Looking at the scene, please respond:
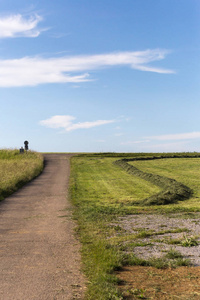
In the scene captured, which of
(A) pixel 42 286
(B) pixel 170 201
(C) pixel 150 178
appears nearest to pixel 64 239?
(A) pixel 42 286

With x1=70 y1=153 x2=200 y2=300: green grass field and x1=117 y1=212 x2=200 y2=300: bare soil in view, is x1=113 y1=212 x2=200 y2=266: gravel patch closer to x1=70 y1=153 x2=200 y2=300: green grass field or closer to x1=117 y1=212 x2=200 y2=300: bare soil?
x1=117 y1=212 x2=200 y2=300: bare soil

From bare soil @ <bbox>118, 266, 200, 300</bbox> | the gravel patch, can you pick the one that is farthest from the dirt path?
the gravel patch

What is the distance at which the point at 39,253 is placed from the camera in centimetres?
716

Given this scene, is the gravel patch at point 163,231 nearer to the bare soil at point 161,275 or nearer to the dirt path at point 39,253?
the bare soil at point 161,275

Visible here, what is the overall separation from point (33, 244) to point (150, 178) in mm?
14880

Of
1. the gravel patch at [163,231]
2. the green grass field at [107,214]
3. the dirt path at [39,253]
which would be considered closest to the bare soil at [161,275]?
the gravel patch at [163,231]

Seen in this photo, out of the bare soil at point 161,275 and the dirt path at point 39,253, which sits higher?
the bare soil at point 161,275

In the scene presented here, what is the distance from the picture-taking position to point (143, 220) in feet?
34.0

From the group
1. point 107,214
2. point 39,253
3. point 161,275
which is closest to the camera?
point 161,275

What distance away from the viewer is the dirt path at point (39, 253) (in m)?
5.16

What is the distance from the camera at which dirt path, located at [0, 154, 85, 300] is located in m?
5.16

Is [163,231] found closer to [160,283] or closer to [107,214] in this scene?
[107,214]

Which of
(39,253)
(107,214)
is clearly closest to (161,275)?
(39,253)

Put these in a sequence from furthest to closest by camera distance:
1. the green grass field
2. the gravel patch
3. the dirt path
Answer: the gravel patch → the green grass field → the dirt path
